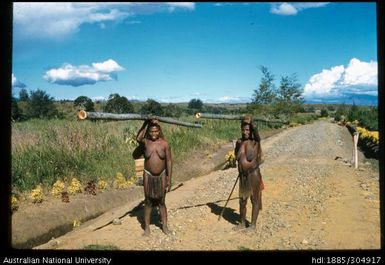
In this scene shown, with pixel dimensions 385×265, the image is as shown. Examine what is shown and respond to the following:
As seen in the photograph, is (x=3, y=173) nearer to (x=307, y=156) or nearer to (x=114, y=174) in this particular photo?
(x=114, y=174)

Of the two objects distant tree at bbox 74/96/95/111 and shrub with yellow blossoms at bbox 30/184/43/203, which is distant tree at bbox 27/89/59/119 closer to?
distant tree at bbox 74/96/95/111

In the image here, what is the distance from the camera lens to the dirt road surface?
6.44 m

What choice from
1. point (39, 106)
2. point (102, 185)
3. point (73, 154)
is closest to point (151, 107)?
point (73, 154)

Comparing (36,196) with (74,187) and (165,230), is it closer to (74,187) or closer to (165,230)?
(74,187)

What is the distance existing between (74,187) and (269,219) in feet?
14.4

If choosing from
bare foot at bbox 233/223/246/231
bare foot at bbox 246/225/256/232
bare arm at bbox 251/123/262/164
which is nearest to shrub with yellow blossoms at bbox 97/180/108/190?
bare foot at bbox 233/223/246/231

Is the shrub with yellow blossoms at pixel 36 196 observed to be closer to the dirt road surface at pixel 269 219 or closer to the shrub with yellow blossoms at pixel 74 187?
the shrub with yellow blossoms at pixel 74 187

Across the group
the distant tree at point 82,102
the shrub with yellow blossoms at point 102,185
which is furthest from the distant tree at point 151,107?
the shrub with yellow blossoms at point 102,185

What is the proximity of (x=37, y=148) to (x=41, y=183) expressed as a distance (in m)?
1.69

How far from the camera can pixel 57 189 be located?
30.6 ft

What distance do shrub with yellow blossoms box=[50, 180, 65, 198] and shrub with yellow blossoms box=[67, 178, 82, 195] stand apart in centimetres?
17

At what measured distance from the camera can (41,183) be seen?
9.77 meters

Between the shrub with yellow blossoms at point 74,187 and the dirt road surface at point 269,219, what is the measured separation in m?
0.98
